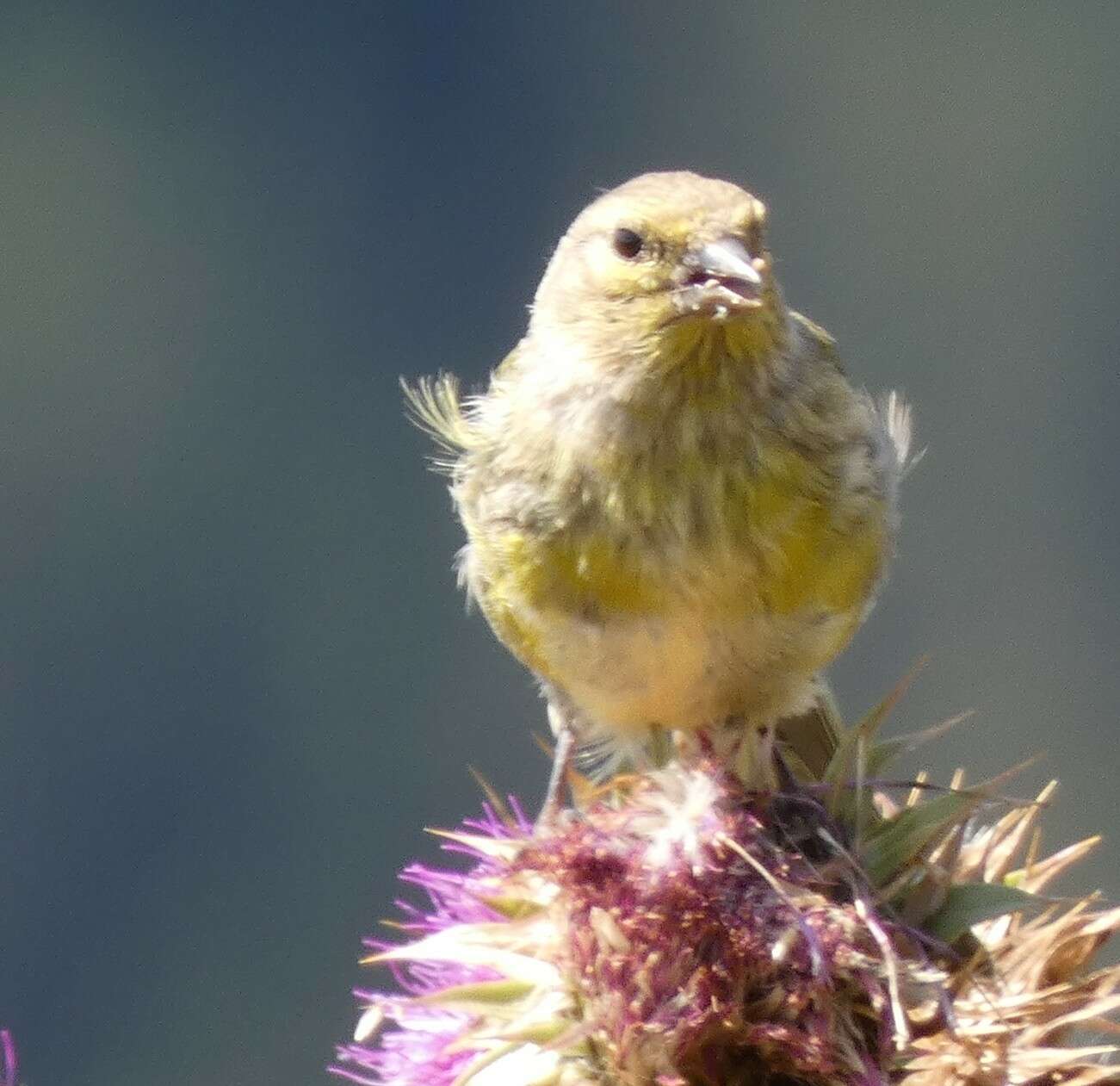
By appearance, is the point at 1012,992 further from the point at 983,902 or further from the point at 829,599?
the point at 829,599

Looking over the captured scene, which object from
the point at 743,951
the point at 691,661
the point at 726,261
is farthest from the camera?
the point at 691,661

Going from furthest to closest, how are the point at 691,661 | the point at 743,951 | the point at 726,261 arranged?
the point at 691,661, the point at 726,261, the point at 743,951

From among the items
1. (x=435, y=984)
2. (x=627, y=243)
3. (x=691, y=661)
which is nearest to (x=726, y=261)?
(x=627, y=243)

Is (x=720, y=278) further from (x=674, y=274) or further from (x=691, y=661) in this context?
(x=691, y=661)

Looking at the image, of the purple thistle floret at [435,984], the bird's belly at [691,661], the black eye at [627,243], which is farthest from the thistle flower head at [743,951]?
the black eye at [627,243]

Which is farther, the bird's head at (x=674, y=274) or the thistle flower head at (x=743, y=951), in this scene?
the bird's head at (x=674, y=274)

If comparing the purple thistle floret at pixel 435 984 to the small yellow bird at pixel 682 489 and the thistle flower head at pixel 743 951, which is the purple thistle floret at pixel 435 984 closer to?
the thistle flower head at pixel 743 951

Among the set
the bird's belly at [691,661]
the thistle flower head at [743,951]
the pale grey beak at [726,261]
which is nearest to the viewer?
the thistle flower head at [743,951]

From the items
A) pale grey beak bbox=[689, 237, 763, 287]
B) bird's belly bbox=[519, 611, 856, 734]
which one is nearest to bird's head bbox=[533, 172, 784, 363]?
pale grey beak bbox=[689, 237, 763, 287]
